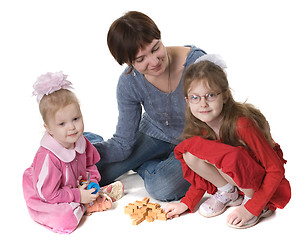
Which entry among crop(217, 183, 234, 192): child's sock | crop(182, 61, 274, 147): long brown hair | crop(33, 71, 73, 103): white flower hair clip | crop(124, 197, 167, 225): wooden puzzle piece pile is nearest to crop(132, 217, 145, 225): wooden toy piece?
crop(124, 197, 167, 225): wooden puzzle piece pile

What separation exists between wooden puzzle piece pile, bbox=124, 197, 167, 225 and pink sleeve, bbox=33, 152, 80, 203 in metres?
0.32

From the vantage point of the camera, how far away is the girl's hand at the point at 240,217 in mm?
2328

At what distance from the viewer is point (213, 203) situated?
98.3 inches

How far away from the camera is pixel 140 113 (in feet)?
9.68

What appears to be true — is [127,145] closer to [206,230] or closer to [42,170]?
[42,170]

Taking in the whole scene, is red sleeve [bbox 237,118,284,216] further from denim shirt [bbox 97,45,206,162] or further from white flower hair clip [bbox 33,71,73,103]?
white flower hair clip [bbox 33,71,73,103]

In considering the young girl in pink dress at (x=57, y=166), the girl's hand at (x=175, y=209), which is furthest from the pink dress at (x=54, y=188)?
the girl's hand at (x=175, y=209)

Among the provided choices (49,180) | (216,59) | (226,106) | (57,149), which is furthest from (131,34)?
(49,180)

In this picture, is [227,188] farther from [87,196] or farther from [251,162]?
[87,196]

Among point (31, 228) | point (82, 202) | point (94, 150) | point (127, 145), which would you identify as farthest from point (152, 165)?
point (31, 228)

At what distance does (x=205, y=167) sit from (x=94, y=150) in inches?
27.5

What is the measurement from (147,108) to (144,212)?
0.66m

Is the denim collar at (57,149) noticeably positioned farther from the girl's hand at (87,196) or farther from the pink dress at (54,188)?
the girl's hand at (87,196)

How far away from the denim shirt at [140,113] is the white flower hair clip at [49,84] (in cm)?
43
